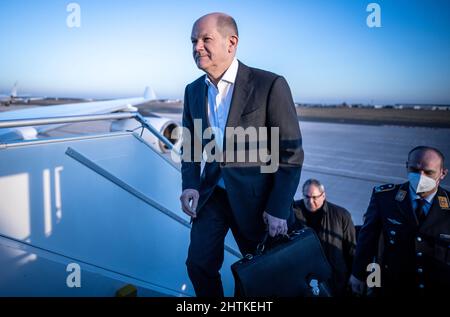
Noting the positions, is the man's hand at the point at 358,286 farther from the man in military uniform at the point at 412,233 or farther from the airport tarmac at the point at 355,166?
the airport tarmac at the point at 355,166

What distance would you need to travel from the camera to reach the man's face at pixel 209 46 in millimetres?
1649

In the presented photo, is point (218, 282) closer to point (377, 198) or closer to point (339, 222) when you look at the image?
point (377, 198)

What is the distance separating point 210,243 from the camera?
6.22ft

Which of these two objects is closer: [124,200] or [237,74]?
[237,74]

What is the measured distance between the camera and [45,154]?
1.96m

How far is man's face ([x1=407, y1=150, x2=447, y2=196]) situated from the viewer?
1997mm

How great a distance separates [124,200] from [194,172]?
776 mm

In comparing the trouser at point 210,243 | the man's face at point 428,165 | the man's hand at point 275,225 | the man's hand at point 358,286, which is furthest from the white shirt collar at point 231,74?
the man's hand at point 358,286

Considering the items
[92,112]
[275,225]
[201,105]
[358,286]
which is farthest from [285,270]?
[92,112]

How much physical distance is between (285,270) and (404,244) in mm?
1034

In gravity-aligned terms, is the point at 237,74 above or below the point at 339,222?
above

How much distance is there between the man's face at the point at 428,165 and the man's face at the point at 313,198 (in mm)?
1344
